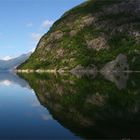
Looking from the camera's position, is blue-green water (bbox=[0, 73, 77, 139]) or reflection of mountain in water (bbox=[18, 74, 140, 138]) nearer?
reflection of mountain in water (bbox=[18, 74, 140, 138])

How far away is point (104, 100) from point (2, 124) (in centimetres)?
3340

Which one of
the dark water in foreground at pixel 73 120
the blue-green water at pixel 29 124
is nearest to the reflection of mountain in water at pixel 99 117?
the dark water in foreground at pixel 73 120

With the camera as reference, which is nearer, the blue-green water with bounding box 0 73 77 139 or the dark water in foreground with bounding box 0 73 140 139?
the dark water in foreground with bounding box 0 73 140 139

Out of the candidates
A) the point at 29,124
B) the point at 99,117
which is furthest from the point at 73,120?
the point at 29,124

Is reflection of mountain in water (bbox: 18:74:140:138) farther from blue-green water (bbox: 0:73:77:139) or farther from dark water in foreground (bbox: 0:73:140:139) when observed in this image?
blue-green water (bbox: 0:73:77:139)

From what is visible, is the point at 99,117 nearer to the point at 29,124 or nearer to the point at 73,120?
the point at 73,120

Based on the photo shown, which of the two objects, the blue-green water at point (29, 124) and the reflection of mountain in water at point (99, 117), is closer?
the reflection of mountain in water at point (99, 117)

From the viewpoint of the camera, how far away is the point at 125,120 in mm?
53906

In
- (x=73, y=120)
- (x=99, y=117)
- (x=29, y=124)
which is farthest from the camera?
(x=99, y=117)

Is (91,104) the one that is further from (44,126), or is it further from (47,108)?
(44,126)

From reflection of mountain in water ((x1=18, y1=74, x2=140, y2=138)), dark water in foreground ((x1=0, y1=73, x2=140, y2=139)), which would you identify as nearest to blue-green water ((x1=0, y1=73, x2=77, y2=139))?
dark water in foreground ((x1=0, y1=73, x2=140, y2=139))

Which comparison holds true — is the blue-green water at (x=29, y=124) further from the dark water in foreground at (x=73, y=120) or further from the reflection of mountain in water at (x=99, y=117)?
the reflection of mountain in water at (x=99, y=117)

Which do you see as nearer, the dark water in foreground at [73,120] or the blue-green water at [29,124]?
the dark water in foreground at [73,120]

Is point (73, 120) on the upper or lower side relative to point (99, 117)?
upper
